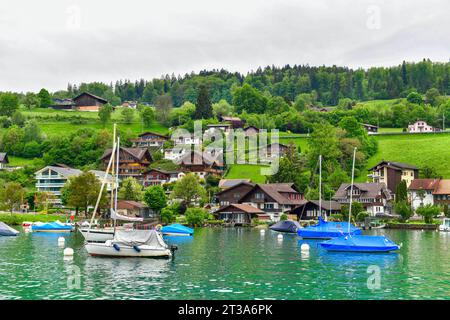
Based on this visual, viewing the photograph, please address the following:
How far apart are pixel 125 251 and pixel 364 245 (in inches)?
879

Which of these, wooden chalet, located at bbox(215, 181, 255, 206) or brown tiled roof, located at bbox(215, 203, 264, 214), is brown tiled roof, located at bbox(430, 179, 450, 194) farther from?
wooden chalet, located at bbox(215, 181, 255, 206)

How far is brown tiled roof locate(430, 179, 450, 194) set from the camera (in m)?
123

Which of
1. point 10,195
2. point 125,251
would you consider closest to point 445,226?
point 125,251

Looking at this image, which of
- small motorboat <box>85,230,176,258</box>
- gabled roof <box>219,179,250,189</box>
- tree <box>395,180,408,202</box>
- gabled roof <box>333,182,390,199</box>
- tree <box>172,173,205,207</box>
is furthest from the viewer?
gabled roof <box>219,179,250,189</box>

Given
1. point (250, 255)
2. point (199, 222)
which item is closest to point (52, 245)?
point (250, 255)

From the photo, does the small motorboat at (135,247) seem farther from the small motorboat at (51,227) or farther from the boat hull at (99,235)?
the small motorboat at (51,227)

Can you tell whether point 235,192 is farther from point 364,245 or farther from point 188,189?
point 364,245

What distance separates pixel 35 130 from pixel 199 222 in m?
92.9

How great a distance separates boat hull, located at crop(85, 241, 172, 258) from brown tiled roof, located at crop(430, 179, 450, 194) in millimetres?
88255

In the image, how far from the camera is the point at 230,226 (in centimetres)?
10831

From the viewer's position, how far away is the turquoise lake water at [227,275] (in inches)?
1310

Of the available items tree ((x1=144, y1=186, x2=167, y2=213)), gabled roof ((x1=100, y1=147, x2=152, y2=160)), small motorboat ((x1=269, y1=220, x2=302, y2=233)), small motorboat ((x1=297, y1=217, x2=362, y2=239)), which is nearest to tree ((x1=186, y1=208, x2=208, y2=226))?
tree ((x1=144, y1=186, x2=167, y2=213))

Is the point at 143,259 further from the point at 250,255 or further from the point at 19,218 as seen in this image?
the point at 19,218

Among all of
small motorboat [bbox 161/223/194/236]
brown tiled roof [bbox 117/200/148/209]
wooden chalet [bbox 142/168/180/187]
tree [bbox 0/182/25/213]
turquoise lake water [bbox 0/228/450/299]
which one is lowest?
turquoise lake water [bbox 0/228/450/299]
